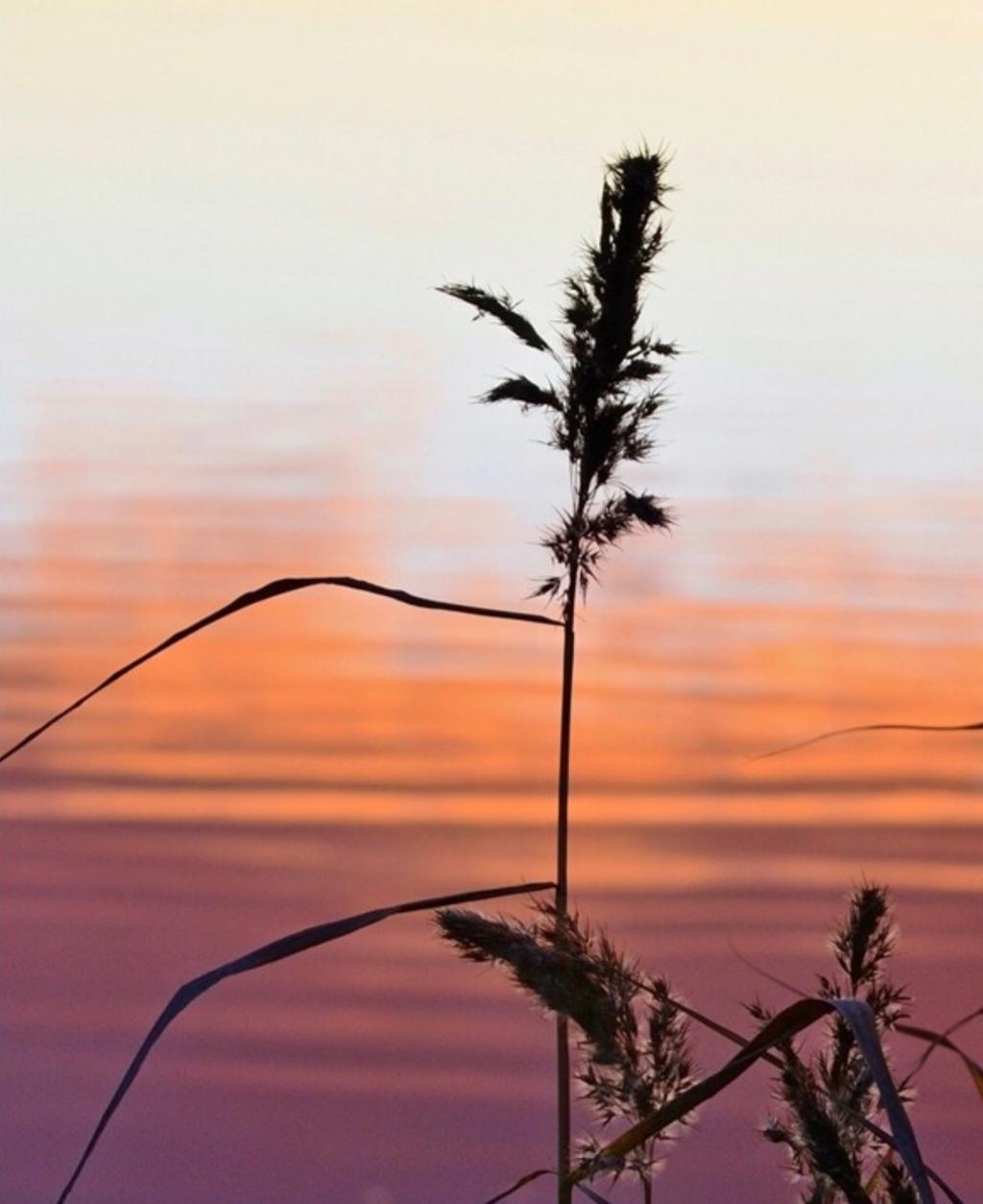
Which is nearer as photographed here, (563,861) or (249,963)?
(249,963)

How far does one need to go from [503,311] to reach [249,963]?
840 mm

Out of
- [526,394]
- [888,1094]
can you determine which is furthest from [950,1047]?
[526,394]

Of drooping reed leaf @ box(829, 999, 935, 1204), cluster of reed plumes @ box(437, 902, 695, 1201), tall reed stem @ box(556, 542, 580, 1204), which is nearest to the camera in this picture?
drooping reed leaf @ box(829, 999, 935, 1204)

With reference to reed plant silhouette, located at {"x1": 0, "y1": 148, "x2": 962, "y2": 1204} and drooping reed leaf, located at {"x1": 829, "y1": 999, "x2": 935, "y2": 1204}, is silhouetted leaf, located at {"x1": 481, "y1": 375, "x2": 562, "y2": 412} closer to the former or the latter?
reed plant silhouette, located at {"x1": 0, "y1": 148, "x2": 962, "y2": 1204}

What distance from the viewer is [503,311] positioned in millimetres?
1938

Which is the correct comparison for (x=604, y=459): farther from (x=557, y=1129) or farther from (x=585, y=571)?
(x=557, y=1129)

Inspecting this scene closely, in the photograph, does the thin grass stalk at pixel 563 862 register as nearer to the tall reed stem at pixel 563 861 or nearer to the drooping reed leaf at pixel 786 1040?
the tall reed stem at pixel 563 861

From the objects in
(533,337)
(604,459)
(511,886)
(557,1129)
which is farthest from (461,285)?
(557,1129)

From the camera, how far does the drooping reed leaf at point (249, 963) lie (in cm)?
124

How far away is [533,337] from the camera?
1.95 m

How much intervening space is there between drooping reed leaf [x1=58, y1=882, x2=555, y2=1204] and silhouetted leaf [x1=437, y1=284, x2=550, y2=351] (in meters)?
0.69

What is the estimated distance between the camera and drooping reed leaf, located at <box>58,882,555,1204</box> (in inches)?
49.0

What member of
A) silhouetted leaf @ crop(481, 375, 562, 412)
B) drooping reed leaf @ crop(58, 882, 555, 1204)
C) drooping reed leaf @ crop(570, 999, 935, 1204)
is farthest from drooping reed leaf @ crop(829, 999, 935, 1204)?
silhouetted leaf @ crop(481, 375, 562, 412)

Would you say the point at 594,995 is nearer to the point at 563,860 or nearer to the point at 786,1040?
the point at 786,1040
